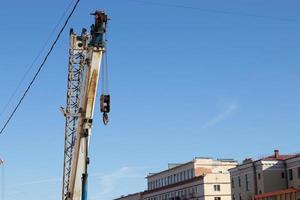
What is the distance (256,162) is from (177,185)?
30.7 m

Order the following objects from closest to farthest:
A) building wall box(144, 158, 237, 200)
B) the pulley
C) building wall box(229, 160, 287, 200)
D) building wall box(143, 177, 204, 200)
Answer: the pulley < building wall box(229, 160, 287, 200) < building wall box(144, 158, 237, 200) < building wall box(143, 177, 204, 200)

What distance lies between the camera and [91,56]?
33.8m

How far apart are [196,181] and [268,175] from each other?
22.6m

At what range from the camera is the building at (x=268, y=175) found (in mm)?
102312

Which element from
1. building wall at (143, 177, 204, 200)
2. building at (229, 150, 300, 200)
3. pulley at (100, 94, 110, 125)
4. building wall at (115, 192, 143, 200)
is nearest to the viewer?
pulley at (100, 94, 110, 125)

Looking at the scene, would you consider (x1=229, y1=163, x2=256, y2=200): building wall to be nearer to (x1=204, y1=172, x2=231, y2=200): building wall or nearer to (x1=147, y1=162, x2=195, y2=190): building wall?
(x1=204, y1=172, x2=231, y2=200): building wall

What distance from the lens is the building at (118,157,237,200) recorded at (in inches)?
4815

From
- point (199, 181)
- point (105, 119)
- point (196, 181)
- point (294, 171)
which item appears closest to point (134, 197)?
point (196, 181)

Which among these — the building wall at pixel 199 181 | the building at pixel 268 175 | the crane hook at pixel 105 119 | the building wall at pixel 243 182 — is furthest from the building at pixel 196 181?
the crane hook at pixel 105 119

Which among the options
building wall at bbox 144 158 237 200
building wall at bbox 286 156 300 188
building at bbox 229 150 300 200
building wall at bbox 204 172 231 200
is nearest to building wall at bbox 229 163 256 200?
building at bbox 229 150 300 200

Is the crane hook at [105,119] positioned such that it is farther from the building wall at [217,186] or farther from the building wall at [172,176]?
the building wall at [172,176]

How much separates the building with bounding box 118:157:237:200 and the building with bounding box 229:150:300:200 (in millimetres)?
13170

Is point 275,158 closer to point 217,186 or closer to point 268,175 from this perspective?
point 268,175

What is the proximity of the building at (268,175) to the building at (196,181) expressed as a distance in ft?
43.2
